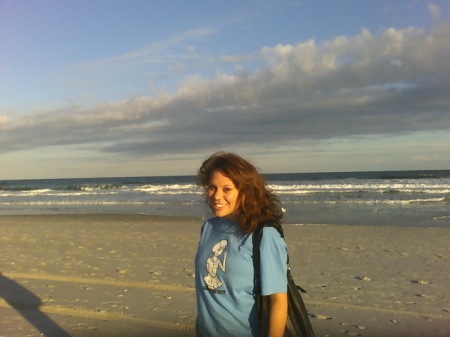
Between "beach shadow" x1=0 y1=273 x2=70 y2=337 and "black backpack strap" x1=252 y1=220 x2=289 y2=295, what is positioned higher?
"black backpack strap" x1=252 y1=220 x2=289 y2=295

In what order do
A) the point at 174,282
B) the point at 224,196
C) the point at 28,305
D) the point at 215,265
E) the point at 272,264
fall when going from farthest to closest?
the point at 174,282, the point at 28,305, the point at 224,196, the point at 215,265, the point at 272,264

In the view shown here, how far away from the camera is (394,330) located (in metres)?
5.23

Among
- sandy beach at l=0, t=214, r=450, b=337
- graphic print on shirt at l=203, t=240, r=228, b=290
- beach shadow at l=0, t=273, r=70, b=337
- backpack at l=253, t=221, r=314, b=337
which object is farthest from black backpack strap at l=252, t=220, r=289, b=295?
beach shadow at l=0, t=273, r=70, b=337

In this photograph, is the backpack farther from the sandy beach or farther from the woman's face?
the sandy beach

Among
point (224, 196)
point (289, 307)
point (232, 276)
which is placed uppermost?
point (224, 196)

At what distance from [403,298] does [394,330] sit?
1.42m

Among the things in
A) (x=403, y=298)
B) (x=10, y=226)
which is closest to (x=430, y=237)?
(x=403, y=298)

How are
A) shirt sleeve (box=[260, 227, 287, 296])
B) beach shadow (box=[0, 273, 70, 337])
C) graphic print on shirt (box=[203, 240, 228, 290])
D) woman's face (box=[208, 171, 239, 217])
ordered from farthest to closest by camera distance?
1. beach shadow (box=[0, 273, 70, 337])
2. woman's face (box=[208, 171, 239, 217])
3. graphic print on shirt (box=[203, 240, 228, 290])
4. shirt sleeve (box=[260, 227, 287, 296])

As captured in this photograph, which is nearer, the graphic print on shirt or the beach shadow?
the graphic print on shirt

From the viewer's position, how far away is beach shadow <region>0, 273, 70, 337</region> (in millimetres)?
5312

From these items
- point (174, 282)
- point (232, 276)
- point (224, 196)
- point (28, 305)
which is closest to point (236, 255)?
point (232, 276)

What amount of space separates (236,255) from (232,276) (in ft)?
0.29

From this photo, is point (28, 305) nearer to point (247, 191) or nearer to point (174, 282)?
point (174, 282)

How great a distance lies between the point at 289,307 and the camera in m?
2.08
